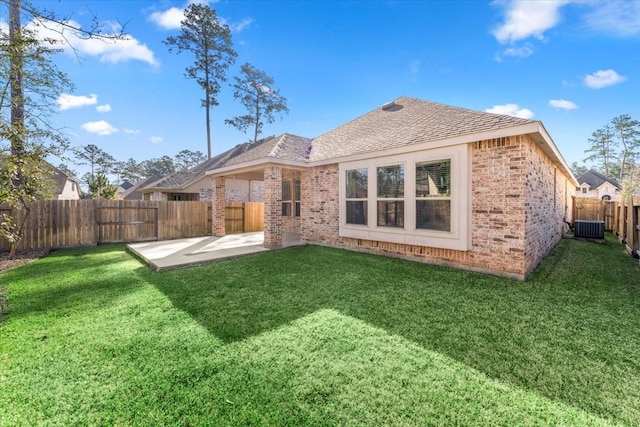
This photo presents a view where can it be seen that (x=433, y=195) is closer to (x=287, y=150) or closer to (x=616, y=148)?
(x=287, y=150)

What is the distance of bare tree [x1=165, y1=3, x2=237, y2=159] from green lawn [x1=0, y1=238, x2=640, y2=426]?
1842 centimetres

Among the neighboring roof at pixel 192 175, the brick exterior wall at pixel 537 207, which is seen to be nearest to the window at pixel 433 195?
the brick exterior wall at pixel 537 207

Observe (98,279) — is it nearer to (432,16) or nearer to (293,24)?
(293,24)

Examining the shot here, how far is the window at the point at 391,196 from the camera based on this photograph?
6.64 meters

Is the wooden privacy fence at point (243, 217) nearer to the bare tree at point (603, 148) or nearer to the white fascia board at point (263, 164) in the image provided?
the white fascia board at point (263, 164)

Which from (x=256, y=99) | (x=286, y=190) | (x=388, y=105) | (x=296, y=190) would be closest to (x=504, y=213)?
(x=388, y=105)

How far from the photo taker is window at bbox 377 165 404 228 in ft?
21.8

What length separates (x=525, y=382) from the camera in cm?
234

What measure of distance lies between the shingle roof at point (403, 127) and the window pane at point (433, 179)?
596mm

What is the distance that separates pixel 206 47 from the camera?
1922 centimetres

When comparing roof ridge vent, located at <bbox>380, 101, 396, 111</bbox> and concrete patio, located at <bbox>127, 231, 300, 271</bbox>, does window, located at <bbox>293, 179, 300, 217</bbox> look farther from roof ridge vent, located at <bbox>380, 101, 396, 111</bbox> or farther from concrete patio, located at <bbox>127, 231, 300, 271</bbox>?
roof ridge vent, located at <bbox>380, 101, 396, 111</bbox>

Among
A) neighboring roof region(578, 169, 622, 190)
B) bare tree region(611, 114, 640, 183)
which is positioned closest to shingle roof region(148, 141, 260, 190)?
bare tree region(611, 114, 640, 183)

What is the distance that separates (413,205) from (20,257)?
37.3 feet

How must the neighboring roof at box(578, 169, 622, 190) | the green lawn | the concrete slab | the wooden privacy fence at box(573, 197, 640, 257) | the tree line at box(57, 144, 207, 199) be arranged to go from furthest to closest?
the tree line at box(57, 144, 207, 199) → the neighboring roof at box(578, 169, 622, 190) → the wooden privacy fence at box(573, 197, 640, 257) → the concrete slab → the green lawn
